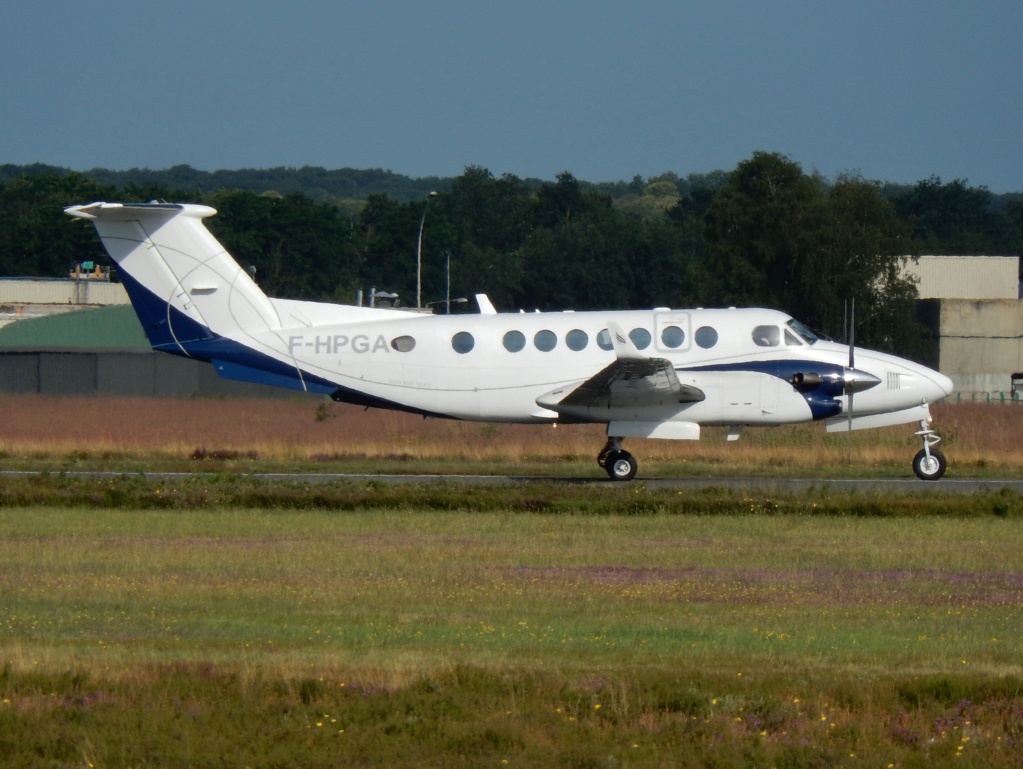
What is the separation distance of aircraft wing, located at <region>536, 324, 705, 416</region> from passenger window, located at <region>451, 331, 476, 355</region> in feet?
5.05

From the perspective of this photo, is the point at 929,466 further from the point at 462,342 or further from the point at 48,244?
the point at 48,244

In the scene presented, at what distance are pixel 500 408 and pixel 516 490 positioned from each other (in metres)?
3.69

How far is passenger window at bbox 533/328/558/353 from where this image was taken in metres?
23.3

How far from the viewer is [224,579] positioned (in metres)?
13.5

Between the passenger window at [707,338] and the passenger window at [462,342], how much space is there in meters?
3.98

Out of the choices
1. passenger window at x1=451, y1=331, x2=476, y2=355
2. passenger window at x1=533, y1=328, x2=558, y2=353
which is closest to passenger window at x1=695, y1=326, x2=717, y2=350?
passenger window at x1=533, y1=328, x2=558, y2=353

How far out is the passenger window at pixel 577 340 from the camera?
23.3 m

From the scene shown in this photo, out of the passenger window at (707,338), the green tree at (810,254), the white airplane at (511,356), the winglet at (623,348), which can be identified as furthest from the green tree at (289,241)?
the winglet at (623,348)

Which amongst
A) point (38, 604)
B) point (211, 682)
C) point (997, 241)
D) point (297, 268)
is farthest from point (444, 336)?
point (997, 241)

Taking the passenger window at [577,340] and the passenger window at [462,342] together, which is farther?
the passenger window at [462,342]

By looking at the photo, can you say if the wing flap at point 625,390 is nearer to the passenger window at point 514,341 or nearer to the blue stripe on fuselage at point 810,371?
the blue stripe on fuselage at point 810,371

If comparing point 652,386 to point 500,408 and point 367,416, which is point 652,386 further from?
point 367,416

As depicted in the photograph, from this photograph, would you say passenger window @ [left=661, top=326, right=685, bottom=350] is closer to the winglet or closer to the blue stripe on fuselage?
the blue stripe on fuselage

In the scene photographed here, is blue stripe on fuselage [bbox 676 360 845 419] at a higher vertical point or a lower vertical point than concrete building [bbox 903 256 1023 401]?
lower
